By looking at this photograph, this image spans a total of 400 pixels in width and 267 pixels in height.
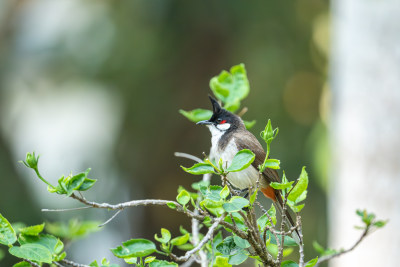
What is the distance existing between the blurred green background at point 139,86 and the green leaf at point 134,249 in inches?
210

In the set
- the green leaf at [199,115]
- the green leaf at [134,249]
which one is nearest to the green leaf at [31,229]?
the green leaf at [134,249]

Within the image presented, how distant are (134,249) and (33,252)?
23 cm

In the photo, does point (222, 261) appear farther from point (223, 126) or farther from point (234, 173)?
point (223, 126)

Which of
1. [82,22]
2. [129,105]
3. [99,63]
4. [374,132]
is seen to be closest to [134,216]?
[129,105]

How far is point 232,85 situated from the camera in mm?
1982

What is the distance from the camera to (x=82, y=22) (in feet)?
24.1

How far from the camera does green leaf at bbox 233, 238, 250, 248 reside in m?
1.29

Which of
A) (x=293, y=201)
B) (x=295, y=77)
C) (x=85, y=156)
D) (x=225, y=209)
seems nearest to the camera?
(x=225, y=209)

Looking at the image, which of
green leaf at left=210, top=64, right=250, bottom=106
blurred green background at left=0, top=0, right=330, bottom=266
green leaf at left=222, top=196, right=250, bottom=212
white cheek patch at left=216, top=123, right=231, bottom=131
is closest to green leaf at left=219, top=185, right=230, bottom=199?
green leaf at left=222, top=196, right=250, bottom=212

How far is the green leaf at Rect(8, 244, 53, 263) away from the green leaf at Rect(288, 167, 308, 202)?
0.59 metres

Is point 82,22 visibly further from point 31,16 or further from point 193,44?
point 193,44

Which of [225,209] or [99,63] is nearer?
[225,209]

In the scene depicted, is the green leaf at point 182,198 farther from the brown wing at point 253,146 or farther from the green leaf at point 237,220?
the brown wing at point 253,146

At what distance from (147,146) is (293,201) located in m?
6.08
